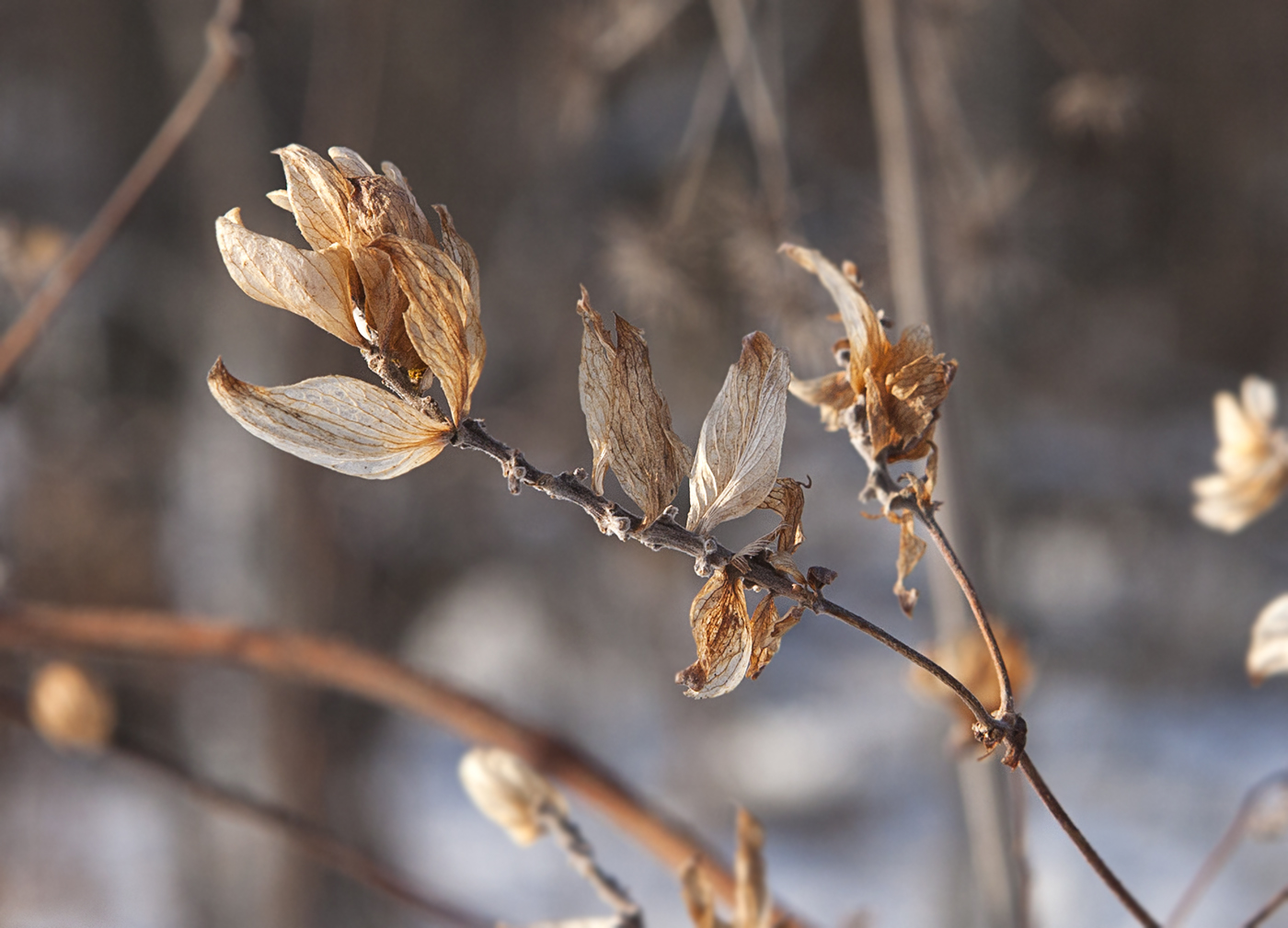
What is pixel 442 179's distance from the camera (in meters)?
1.45

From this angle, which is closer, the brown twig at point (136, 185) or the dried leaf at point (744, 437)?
the dried leaf at point (744, 437)

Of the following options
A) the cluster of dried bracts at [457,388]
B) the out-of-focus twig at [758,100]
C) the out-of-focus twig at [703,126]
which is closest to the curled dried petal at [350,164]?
the cluster of dried bracts at [457,388]

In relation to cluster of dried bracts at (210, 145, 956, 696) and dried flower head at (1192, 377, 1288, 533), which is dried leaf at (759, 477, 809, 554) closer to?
cluster of dried bracts at (210, 145, 956, 696)

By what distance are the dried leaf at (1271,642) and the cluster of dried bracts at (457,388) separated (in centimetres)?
11

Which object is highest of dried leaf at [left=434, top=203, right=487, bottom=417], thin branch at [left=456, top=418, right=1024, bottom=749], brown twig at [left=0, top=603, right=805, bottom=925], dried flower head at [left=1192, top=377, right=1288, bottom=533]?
dried flower head at [left=1192, top=377, right=1288, bottom=533]

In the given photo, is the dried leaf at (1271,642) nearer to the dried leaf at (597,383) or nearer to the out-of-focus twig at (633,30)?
the dried leaf at (597,383)

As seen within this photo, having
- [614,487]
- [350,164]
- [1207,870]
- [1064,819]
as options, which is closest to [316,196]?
[350,164]

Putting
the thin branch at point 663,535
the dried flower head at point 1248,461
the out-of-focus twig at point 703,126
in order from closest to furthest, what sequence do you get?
1. the thin branch at point 663,535
2. the dried flower head at point 1248,461
3. the out-of-focus twig at point 703,126

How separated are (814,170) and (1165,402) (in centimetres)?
118

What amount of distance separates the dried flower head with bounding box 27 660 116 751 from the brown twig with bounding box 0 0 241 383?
0.10m

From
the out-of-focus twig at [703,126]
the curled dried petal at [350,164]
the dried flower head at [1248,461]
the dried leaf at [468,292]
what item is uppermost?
the out-of-focus twig at [703,126]

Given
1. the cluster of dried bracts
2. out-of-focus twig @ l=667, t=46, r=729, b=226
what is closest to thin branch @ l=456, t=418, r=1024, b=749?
the cluster of dried bracts

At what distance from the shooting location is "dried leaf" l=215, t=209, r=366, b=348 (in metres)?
0.10

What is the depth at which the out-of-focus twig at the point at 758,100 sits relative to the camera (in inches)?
19.7
